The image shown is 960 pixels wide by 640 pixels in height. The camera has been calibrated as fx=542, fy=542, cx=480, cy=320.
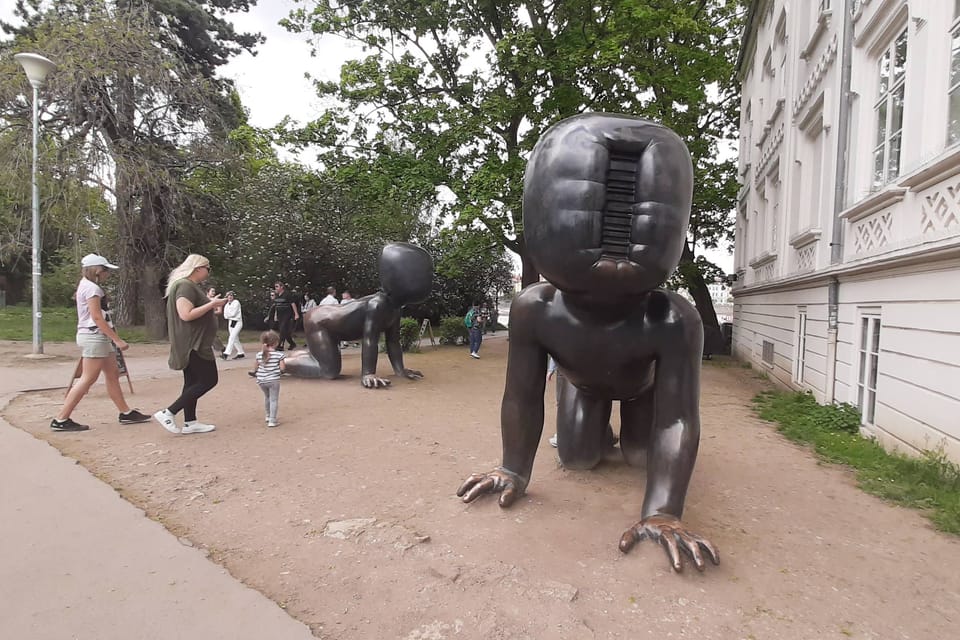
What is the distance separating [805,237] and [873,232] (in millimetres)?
2102

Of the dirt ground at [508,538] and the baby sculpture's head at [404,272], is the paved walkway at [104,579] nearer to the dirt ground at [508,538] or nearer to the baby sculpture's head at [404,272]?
the dirt ground at [508,538]

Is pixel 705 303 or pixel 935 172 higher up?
pixel 935 172

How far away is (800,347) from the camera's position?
7.96 metres

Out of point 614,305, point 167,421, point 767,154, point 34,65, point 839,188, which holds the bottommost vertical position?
point 167,421

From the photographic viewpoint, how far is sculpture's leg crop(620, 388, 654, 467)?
349 centimetres

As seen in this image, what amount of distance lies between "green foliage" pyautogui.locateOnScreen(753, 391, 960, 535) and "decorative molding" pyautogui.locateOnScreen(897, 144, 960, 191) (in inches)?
82.5

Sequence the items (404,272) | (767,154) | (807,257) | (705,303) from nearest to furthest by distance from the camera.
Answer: (404,272) < (807,257) < (767,154) < (705,303)

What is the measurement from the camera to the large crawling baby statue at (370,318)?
→ 7.47 m

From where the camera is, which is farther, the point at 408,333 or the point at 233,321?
the point at 408,333

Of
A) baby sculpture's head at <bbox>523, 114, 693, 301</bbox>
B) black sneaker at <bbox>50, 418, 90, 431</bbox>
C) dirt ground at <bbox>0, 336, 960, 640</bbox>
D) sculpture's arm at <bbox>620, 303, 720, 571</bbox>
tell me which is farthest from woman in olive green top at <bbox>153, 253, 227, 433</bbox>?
sculpture's arm at <bbox>620, 303, 720, 571</bbox>

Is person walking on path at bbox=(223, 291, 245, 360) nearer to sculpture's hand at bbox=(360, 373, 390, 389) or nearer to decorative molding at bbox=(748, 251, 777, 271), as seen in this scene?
sculpture's hand at bbox=(360, 373, 390, 389)

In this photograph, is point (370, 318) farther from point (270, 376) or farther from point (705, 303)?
point (705, 303)

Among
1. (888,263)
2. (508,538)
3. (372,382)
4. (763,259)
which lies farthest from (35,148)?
(763,259)

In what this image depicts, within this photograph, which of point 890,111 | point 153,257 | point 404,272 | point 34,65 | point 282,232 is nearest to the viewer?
point 890,111
